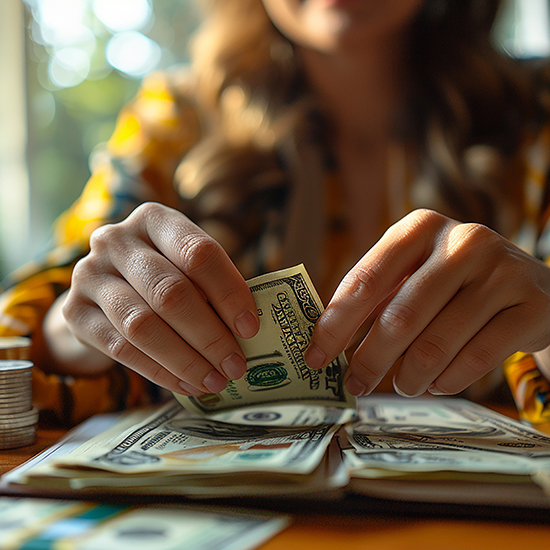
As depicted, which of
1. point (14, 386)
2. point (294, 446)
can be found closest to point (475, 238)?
point (294, 446)

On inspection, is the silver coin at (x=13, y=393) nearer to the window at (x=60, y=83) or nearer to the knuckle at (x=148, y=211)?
the knuckle at (x=148, y=211)

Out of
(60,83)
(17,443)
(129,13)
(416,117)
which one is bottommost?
(17,443)

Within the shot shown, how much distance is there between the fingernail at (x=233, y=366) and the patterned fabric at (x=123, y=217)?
36cm

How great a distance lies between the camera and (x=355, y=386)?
1.84 ft

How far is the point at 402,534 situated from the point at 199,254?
33 centimetres

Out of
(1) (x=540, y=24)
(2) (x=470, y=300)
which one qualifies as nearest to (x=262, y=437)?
(2) (x=470, y=300)

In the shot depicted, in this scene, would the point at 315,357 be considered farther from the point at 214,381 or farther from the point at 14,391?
the point at 14,391

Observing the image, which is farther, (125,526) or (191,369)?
(191,369)

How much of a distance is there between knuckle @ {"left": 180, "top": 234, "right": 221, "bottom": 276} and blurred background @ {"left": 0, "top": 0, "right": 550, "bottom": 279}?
1924 millimetres

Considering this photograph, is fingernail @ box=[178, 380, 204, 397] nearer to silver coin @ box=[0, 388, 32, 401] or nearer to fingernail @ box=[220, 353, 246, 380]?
fingernail @ box=[220, 353, 246, 380]

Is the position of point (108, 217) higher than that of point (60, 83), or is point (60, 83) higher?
point (60, 83)

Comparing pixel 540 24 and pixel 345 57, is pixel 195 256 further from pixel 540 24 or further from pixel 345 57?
pixel 540 24

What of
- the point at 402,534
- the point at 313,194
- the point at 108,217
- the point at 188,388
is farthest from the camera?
the point at 313,194

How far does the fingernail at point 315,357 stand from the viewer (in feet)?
1.75
